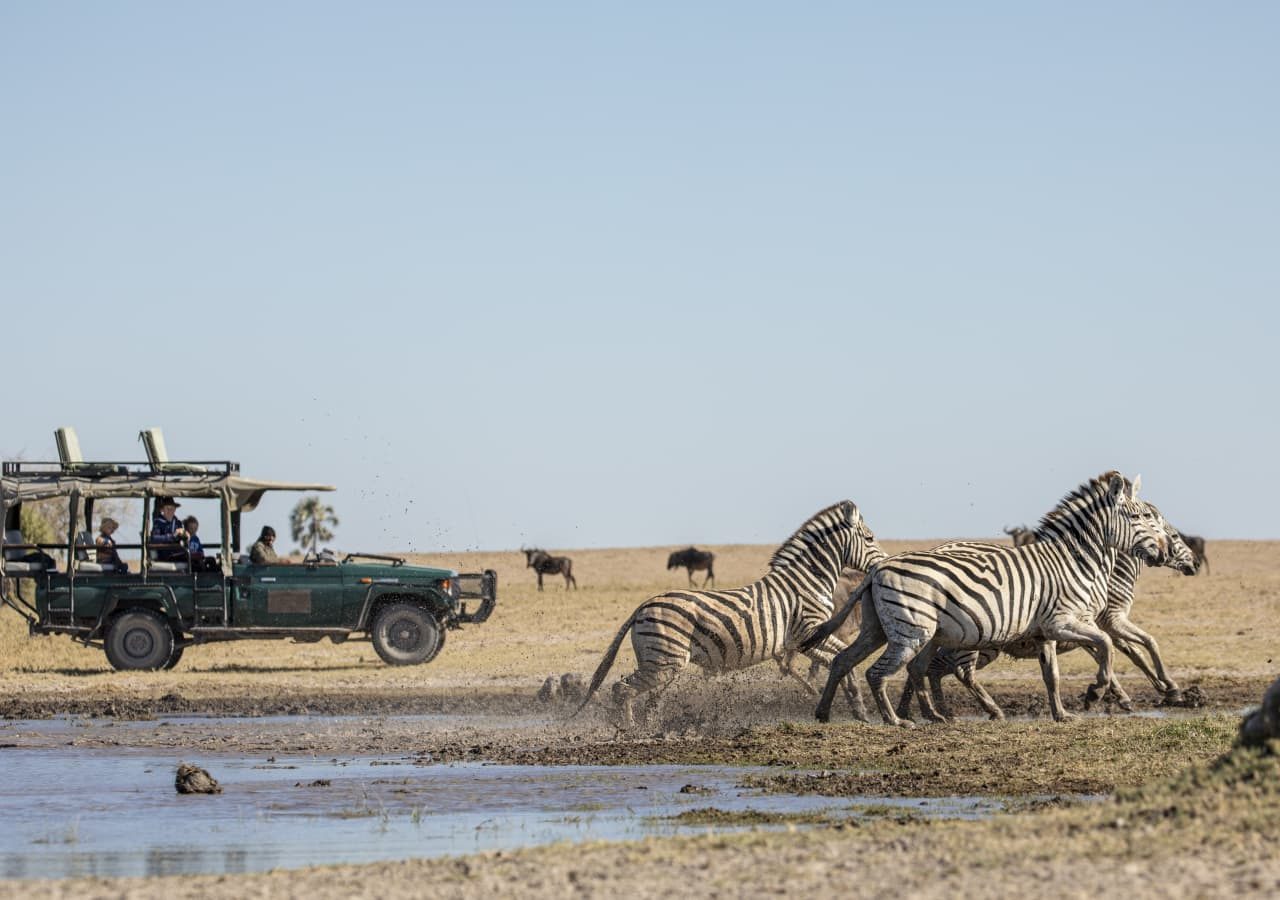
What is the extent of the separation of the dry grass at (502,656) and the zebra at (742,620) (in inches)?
168

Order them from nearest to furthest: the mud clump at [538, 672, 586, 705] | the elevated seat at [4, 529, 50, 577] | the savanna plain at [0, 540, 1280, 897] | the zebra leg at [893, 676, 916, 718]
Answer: the savanna plain at [0, 540, 1280, 897], the zebra leg at [893, 676, 916, 718], the mud clump at [538, 672, 586, 705], the elevated seat at [4, 529, 50, 577]

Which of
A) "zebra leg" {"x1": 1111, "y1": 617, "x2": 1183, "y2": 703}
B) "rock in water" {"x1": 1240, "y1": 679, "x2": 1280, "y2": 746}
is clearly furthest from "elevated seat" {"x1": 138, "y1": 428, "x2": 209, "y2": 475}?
"rock in water" {"x1": 1240, "y1": 679, "x2": 1280, "y2": 746}

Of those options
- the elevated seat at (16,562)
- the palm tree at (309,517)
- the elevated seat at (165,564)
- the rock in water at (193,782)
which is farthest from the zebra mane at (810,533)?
the palm tree at (309,517)

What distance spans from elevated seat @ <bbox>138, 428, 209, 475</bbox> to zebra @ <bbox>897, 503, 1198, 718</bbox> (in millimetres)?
10248

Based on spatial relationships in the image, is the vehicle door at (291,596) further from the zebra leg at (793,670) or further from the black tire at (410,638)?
the zebra leg at (793,670)

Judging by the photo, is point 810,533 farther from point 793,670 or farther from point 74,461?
point 74,461

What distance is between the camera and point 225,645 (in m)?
28.6

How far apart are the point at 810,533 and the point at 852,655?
1.87m

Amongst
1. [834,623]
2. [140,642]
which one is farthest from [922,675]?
[140,642]

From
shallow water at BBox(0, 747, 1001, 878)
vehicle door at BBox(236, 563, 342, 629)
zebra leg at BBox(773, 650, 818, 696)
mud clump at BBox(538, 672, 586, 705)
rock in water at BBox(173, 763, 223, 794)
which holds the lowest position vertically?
shallow water at BBox(0, 747, 1001, 878)

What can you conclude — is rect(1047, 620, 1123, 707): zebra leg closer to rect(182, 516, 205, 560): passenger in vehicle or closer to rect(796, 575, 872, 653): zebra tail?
rect(796, 575, 872, 653): zebra tail

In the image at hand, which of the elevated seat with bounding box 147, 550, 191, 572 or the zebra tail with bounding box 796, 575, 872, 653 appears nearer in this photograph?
the zebra tail with bounding box 796, 575, 872, 653

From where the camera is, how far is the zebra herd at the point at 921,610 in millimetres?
15820

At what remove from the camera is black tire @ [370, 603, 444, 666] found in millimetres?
24609
